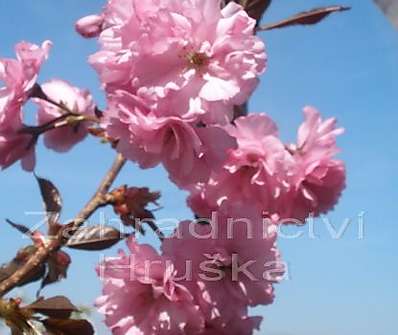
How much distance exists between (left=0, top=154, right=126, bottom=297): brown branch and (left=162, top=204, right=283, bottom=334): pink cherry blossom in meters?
0.11

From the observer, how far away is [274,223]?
3.39 ft

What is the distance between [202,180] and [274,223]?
179 mm

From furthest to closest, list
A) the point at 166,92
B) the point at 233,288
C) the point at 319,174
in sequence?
1. the point at 319,174
2. the point at 233,288
3. the point at 166,92

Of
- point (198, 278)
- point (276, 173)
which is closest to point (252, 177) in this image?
point (276, 173)

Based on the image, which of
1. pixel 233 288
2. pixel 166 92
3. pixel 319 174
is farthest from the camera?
pixel 319 174

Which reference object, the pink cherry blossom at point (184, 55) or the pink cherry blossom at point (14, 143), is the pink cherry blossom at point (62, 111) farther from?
the pink cherry blossom at point (184, 55)

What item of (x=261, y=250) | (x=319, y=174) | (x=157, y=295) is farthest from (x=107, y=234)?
(x=319, y=174)

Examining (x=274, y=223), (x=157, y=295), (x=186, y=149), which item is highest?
(x=186, y=149)

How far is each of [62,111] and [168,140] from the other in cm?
23

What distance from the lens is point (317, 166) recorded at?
1120 millimetres

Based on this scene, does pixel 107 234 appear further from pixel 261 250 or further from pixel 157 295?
pixel 261 250

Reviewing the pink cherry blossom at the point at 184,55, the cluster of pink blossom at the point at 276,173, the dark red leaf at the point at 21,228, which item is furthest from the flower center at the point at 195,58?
the dark red leaf at the point at 21,228

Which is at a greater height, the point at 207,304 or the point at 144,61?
the point at 144,61

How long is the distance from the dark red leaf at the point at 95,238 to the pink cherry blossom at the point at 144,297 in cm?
2
